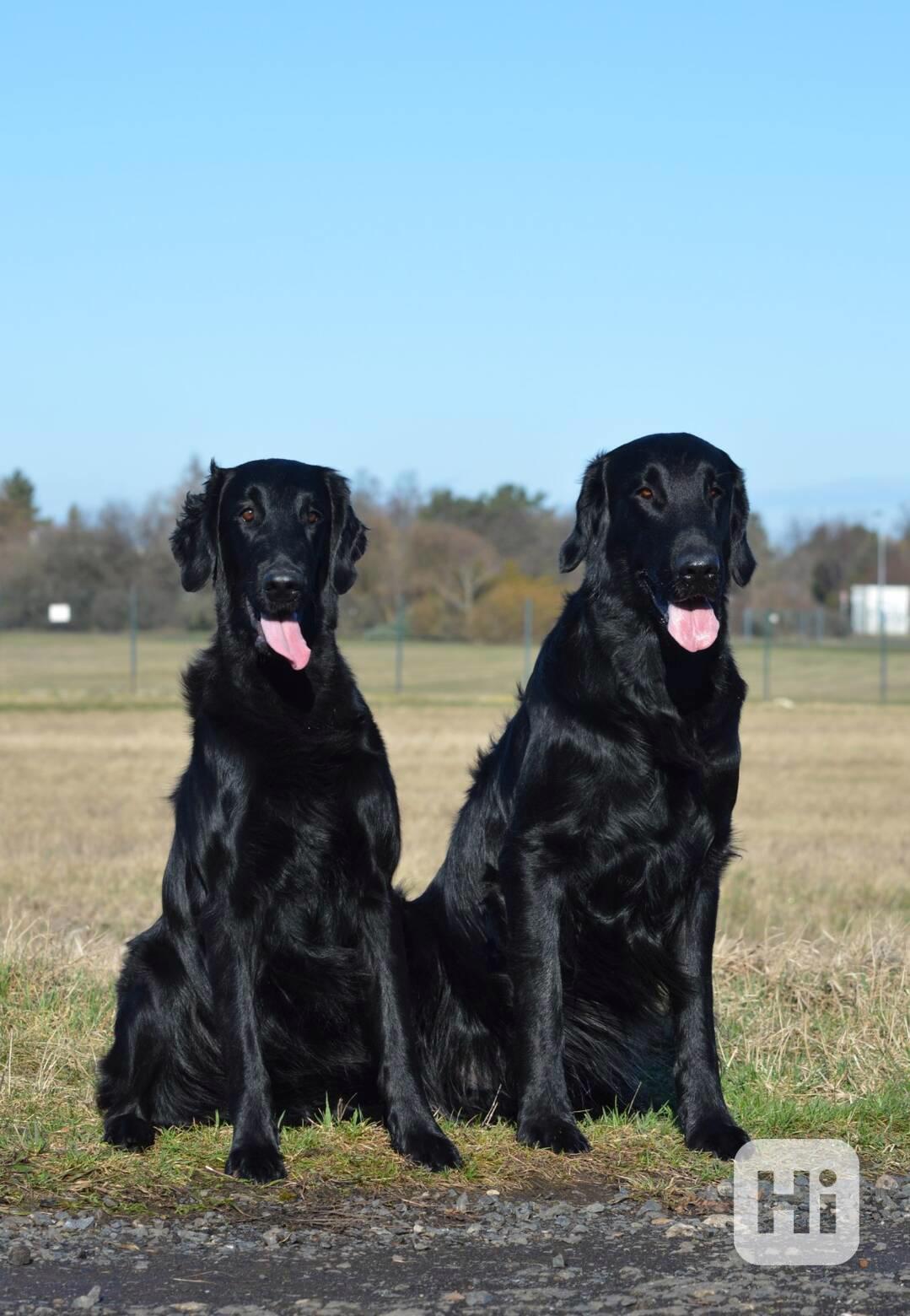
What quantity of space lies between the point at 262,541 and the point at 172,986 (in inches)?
51.8

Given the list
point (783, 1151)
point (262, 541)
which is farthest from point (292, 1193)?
point (262, 541)

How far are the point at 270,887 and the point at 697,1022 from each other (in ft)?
4.25

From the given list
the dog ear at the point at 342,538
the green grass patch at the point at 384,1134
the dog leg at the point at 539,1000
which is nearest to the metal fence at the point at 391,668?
the green grass patch at the point at 384,1134

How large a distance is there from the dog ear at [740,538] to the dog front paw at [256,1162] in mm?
2100

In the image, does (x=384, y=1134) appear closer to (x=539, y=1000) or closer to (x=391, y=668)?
(x=539, y=1000)

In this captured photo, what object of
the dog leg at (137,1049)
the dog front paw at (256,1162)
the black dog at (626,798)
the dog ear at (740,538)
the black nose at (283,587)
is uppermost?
the dog ear at (740,538)

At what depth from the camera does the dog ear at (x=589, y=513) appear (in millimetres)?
4434

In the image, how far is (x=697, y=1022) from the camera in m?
4.30

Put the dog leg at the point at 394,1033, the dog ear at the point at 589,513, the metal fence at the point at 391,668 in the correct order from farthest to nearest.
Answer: the metal fence at the point at 391,668, the dog ear at the point at 589,513, the dog leg at the point at 394,1033

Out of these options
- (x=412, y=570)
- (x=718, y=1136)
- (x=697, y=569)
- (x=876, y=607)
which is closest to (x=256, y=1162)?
(x=718, y=1136)

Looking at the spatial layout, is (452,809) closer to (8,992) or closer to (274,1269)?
(8,992)

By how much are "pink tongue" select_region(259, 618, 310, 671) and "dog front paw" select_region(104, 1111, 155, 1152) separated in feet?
4.47

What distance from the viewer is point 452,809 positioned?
1402cm

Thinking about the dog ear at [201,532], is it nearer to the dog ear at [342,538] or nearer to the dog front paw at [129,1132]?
the dog ear at [342,538]
